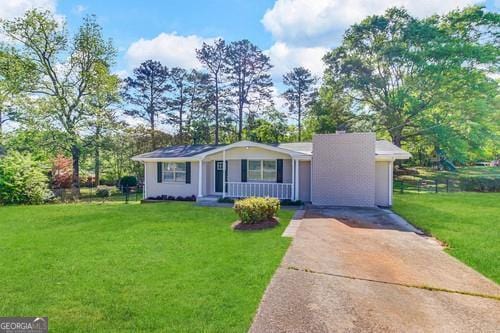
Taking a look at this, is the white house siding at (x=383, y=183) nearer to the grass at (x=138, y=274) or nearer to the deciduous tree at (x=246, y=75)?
the grass at (x=138, y=274)

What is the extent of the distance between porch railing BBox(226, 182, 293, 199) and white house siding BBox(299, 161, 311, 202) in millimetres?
670

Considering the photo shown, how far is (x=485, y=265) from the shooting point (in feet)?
A: 19.3

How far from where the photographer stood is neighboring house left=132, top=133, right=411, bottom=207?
1325 centimetres

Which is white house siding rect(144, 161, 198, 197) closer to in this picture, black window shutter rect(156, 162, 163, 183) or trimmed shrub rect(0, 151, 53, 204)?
black window shutter rect(156, 162, 163, 183)

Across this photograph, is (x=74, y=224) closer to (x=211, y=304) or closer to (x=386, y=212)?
(x=211, y=304)

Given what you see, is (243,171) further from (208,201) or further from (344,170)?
(344,170)

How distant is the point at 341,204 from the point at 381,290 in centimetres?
901

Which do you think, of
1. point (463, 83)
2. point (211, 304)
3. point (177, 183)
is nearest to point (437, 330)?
point (211, 304)

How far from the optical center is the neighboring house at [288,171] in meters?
13.2

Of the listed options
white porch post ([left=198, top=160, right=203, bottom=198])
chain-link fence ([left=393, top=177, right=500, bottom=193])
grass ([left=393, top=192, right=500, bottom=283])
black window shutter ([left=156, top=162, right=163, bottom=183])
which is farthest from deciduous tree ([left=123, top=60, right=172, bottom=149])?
grass ([left=393, top=192, right=500, bottom=283])

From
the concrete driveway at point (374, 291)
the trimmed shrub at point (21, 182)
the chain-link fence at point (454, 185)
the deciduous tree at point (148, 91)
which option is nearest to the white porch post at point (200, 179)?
the trimmed shrub at point (21, 182)

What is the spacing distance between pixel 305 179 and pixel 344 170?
6.64 feet

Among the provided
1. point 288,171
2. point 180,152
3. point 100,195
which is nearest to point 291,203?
point 288,171

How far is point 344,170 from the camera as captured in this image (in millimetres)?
13352
